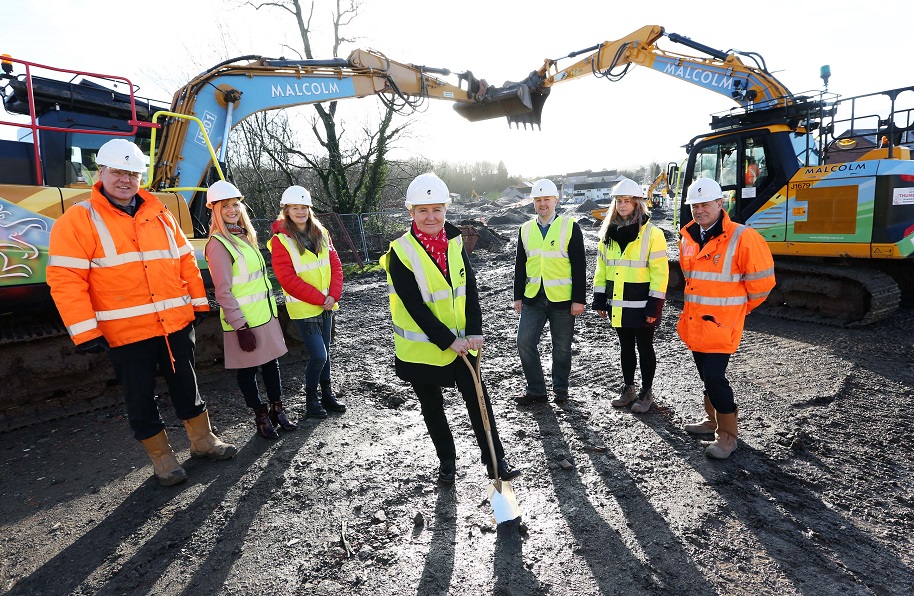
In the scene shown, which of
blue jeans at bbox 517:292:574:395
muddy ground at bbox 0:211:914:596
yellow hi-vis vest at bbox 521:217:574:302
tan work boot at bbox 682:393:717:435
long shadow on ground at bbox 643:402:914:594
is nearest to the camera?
long shadow on ground at bbox 643:402:914:594

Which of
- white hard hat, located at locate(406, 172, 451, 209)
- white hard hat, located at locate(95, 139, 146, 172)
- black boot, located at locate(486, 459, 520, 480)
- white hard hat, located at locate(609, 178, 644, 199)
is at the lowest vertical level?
black boot, located at locate(486, 459, 520, 480)

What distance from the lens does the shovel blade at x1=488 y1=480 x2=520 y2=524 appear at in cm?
308

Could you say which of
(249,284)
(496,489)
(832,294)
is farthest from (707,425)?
(832,294)

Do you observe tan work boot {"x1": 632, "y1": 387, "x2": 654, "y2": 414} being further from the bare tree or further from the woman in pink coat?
the bare tree

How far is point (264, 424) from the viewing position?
4.46 metres

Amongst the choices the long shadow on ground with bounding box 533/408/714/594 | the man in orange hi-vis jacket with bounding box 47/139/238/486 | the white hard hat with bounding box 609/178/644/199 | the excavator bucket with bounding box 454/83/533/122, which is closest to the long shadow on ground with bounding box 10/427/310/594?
the man in orange hi-vis jacket with bounding box 47/139/238/486

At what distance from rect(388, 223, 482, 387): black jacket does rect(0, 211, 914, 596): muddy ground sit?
896mm

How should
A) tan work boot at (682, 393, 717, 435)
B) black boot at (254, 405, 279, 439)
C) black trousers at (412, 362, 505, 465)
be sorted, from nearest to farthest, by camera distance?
black trousers at (412, 362, 505, 465), tan work boot at (682, 393, 717, 435), black boot at (254, 405, 279, 439)

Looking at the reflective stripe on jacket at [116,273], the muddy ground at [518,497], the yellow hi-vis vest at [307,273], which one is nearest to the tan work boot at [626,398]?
the muddy ground at [518,497]

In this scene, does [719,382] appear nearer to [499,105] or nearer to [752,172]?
[752,172]

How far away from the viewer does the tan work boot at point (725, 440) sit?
376cm

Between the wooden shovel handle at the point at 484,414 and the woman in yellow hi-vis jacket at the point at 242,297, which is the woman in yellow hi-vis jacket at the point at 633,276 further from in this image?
the woman in yellow hi-vis jacket at the point at 242,297

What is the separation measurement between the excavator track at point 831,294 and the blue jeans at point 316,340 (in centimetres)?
668

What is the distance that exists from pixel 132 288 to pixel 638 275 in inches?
156
